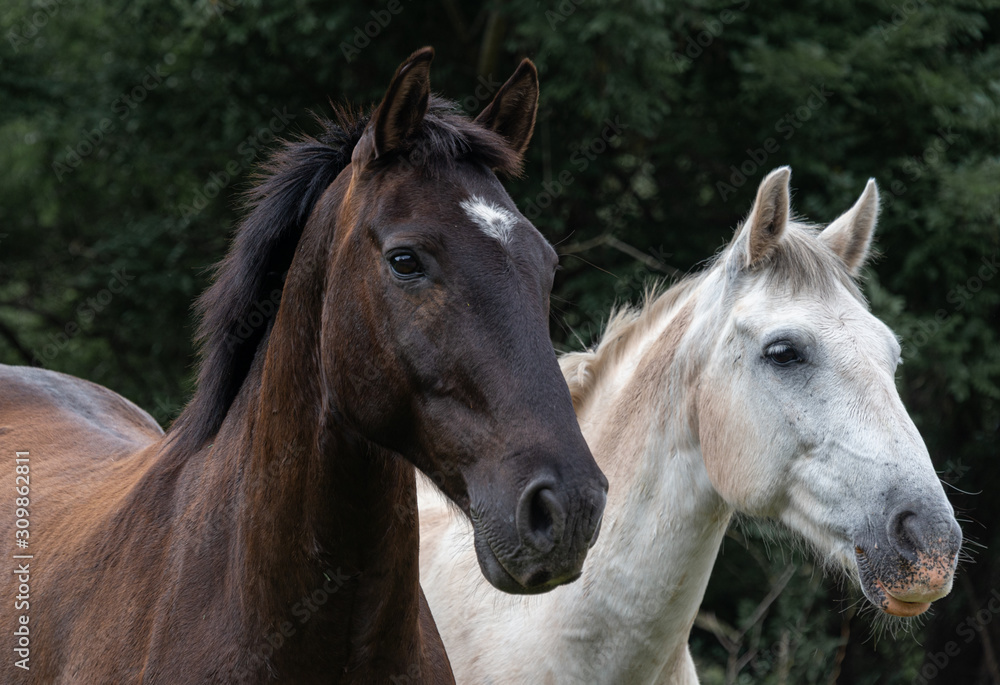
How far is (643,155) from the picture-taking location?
6797mm

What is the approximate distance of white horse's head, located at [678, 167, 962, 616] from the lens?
7.47 feet

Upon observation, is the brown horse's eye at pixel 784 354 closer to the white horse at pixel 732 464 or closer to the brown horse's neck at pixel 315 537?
the white horse at pixel 732 464

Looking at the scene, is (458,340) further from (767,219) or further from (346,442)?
(767,219)

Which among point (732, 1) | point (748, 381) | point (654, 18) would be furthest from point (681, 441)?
point (732, 1)

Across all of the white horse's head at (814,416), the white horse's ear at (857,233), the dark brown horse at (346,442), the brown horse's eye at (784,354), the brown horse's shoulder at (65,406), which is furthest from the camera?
the brown horse's shoulder at (65,406)

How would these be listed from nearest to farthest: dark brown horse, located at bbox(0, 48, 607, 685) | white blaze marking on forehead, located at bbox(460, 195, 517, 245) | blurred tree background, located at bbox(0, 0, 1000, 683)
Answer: dark brown horse, located at bbox(0, 48, 607, 685)
white blaze marking on forehead, located at bbox(460, 195, 517, 245)
blurred tree background, located at bbox(0, 0, 1000, 683)

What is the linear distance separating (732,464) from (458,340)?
46.8 inches

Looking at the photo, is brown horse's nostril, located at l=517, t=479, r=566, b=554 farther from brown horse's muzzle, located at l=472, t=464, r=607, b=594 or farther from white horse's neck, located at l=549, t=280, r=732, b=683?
white horse's neck, located at l=549, t=280, r=732, b=683

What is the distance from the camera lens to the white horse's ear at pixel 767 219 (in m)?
2.66

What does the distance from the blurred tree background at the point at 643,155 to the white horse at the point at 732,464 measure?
2.24m

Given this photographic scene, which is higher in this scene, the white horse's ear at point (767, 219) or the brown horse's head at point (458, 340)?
the brown horse's head at point (458, 340)

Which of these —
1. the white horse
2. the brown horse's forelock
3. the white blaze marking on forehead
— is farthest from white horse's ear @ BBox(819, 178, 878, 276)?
the white blaze marking on forehead

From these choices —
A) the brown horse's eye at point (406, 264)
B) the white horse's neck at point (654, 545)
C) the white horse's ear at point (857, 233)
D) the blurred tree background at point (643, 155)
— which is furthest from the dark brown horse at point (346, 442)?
the blurred tree background at point (643, 155)

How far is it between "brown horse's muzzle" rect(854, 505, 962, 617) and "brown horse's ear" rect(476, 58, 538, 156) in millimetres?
1350
